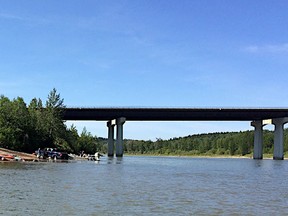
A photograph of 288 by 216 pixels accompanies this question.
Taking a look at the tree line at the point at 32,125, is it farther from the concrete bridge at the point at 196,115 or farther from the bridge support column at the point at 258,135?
the bridge support column at the point at 258,135

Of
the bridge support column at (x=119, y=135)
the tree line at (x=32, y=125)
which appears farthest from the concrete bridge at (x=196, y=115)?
the tree line at (x=32, y=125)

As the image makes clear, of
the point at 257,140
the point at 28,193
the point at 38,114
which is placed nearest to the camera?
the point at 28,193

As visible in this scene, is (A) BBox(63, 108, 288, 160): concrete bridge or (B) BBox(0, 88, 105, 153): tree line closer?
(B) BBox(0, 88, 105, 153): tree line

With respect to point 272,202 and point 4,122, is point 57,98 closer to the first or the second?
point 4,122

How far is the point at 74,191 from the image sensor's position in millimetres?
37219

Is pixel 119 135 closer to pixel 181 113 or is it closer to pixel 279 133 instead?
pixel 181 113

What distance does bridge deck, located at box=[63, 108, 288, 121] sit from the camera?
167 m

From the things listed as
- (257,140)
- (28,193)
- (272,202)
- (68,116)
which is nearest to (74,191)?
(28,193)

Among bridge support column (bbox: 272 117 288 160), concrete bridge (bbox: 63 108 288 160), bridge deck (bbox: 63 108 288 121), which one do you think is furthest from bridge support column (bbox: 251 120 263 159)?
bridge support column (bbox: 272 117 288 160)

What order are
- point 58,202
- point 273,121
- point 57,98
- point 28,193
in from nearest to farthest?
point 58,202 → point 28,193 → point 57,98 → point 273,121

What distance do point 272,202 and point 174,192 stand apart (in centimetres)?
Answer: 840

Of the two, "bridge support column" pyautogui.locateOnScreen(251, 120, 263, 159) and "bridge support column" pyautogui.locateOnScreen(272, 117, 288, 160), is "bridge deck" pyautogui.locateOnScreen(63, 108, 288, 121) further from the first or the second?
"bridge support column" pyautogui.locateOnScreen(251, 120, 263, 159)

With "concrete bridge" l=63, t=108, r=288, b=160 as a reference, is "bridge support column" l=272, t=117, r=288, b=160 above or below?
below

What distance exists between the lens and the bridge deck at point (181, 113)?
548 feet
